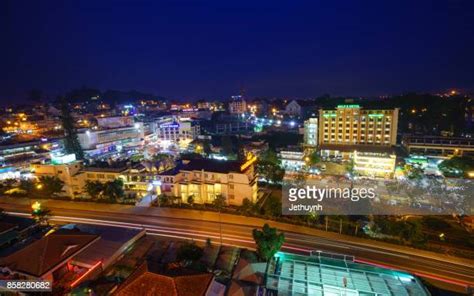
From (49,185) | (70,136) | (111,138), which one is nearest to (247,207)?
(49,185)

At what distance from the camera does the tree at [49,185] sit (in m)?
26.7

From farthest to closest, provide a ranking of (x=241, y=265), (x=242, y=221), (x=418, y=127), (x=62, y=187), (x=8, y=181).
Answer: (x=418, y=127) → (x=8, y=181) → (x=62, y=187) → (x=242, y=221) → (x=241, y=265)

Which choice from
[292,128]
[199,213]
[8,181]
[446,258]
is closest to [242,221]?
[199,213]

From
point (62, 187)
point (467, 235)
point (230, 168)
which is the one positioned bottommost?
point (467, 235)

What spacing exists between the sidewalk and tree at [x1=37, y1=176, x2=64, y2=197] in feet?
4.73

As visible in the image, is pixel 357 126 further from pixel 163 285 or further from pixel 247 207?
pixel 163 285

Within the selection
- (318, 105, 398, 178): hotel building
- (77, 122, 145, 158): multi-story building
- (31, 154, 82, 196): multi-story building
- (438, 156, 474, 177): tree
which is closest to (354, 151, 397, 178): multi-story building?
(318, 105, 398, 178): hotel building

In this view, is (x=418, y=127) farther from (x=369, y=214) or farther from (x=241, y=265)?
(x=241, y=265)

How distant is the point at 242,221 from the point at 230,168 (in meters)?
5.60

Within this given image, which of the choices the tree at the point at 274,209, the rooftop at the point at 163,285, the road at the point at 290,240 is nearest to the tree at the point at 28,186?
the road at the point at 290,240

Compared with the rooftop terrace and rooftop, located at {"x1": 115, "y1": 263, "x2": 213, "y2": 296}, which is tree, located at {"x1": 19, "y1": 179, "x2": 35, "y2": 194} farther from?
the rooftop terrace

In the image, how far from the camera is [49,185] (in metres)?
26.7

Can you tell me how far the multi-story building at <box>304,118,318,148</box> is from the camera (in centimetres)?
4794

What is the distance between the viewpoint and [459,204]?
77.7 feet
